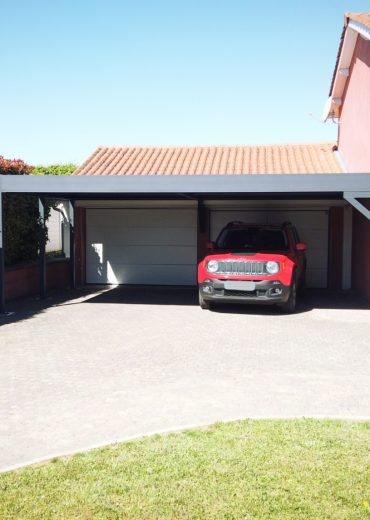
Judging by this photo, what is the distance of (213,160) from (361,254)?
5.86 metres

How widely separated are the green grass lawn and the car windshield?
6.95 meters

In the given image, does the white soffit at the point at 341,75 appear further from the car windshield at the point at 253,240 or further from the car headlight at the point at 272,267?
the car headlight at the point at 272,267

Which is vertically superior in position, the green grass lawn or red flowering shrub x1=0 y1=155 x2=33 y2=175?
red flowering shrub x1=0 y1=155 x2=33 y2=175

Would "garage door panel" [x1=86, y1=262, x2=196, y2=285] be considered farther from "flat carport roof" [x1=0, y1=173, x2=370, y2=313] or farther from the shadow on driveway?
"flat carport roof" [x1=0, y1=173, x2=370, y2=313]

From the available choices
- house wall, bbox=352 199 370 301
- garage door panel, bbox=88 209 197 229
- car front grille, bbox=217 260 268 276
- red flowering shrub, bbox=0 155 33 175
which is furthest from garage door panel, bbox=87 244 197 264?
car front grille, bbox=217 260 268 276

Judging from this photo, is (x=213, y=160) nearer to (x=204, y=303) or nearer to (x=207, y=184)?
(x=204, y=303)

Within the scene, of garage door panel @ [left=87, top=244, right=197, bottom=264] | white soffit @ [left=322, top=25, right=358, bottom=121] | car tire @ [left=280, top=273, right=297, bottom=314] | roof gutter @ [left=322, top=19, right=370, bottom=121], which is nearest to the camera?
car tire @ [left=280, top=273, right=297, bottom=314]

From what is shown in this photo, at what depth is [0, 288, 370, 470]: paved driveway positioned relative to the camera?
4.90m

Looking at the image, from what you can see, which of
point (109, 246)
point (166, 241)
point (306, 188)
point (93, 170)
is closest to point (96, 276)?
point (109, 246)

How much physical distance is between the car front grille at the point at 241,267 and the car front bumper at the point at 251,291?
0.19 m

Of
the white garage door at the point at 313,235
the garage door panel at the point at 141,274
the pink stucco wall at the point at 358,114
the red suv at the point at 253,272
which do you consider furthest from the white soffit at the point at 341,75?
the garage door panel at the point at 141,274

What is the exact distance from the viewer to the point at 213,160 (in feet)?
56.2

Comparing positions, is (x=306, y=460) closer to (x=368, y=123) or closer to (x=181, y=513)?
(x=181, y=513)

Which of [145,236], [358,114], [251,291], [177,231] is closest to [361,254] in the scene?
[358,114]
